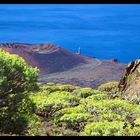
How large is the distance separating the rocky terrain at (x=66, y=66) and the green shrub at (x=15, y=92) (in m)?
37.2

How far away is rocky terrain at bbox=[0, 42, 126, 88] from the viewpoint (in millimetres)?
53812

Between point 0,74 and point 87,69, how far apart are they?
174 feet

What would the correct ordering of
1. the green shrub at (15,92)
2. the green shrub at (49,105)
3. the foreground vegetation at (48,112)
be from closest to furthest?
the green shrub at (15,92) → the foreground vegetation at (48,112) → the green shrub at (49,105)

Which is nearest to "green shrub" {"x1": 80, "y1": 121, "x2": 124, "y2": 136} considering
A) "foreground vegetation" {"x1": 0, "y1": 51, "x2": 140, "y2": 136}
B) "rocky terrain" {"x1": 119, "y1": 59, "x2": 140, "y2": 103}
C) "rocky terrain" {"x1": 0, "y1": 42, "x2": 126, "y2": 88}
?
"foreground vegetation" {"x1": 0, "y1": 51, "x2": 140, "y2": 136}

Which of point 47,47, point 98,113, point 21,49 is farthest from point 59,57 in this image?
point 98,113

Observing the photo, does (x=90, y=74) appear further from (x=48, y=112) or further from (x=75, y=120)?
(x=75, y=120)

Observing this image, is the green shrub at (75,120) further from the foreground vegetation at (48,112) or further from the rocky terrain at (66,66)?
the rocky terrain at (66,66)

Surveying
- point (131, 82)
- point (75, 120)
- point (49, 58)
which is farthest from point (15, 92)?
point (49, 58)

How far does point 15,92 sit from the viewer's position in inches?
500

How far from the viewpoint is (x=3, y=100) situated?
12.7 m

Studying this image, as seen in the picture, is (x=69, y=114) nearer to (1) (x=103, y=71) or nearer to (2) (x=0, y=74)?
(2) (x=0, y=74)

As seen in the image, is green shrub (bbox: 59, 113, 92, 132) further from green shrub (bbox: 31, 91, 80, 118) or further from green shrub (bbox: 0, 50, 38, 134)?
green shrub (bbox: 0, 50, 38, 134)

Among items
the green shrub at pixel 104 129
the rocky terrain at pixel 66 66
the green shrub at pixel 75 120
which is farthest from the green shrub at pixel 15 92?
the rocky terrain at pixel 66 66

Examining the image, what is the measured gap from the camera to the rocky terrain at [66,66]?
177 ft
